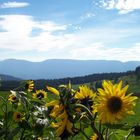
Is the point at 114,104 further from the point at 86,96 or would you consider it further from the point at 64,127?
the point at 86,96

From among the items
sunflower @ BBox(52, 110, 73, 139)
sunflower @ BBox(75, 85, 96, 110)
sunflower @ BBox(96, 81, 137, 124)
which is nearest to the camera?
sunflower @ BBox(52, 110, 73, 139)

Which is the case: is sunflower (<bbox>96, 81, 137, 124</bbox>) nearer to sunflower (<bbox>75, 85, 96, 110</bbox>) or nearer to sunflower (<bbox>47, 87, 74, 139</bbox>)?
sunflower (<bbox>47, 87, 74, 139</bbox>)

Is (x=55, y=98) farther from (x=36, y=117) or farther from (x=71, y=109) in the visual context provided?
(x=36, y=117)

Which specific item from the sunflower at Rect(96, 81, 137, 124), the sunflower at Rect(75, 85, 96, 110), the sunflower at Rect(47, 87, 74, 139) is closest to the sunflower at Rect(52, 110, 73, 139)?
the sunflower at Rect(47, 87, 74, 139)

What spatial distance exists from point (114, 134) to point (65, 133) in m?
0.99

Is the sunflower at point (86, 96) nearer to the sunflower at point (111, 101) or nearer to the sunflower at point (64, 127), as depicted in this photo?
the sunflower at point (111, 101)

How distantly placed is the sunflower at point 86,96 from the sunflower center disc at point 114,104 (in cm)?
32

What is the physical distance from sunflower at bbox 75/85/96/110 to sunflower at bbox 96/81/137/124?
346 millimetres

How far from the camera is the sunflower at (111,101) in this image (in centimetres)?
248

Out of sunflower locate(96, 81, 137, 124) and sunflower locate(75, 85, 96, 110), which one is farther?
sunflower locate(75, 85, 96, 110)

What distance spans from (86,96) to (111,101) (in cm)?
53

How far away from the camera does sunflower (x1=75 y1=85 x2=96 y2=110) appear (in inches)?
116

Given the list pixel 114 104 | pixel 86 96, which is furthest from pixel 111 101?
pixel 86 96

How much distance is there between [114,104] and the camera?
2.60m
